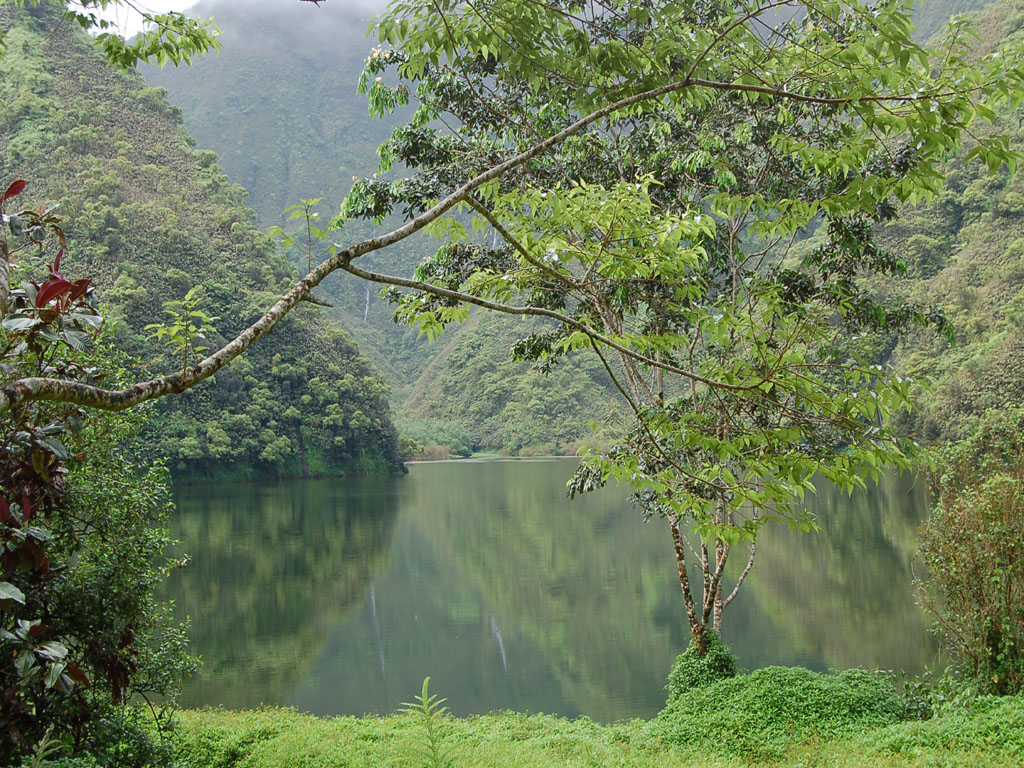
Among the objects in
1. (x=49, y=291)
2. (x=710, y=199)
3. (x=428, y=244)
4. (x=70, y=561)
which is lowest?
(x=70, y=561)

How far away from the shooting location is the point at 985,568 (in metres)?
4.64

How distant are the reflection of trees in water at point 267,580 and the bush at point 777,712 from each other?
4.52 meters

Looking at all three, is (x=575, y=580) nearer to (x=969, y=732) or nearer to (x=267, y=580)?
(x=267, y=580)

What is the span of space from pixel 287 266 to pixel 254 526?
21895mm

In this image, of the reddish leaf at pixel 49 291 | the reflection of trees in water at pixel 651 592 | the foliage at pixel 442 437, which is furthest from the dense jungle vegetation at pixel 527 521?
the foliage at pixel 442 437

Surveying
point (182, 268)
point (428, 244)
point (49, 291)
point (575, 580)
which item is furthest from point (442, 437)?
point (49, 291)

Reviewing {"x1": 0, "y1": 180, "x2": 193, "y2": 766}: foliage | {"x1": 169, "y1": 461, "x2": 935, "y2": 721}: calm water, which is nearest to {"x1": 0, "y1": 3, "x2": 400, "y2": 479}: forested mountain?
{"x1": 169, "y1": 461, "x2": 935, "y2": 721}: calm water

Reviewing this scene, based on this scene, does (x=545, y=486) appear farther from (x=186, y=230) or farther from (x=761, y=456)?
(x=761, y=456)

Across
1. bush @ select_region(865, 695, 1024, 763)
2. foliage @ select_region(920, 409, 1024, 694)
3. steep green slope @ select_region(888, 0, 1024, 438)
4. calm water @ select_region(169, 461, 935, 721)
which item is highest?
steep green slope @ select_region(888, 0, 1024, 438)

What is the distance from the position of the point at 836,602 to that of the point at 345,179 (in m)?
74.1

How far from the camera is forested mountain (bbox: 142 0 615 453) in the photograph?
1741 inches

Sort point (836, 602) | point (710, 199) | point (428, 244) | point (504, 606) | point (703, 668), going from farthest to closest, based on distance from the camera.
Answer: point (428, 244) → point (504, 606) → point (836, 602) → point (703, 668) → point (710, 199)

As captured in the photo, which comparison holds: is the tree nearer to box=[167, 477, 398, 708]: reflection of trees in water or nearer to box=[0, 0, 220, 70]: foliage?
box=[0, 0, 220, 70]: foliage

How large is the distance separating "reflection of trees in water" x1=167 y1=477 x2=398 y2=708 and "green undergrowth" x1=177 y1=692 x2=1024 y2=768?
3113mm
